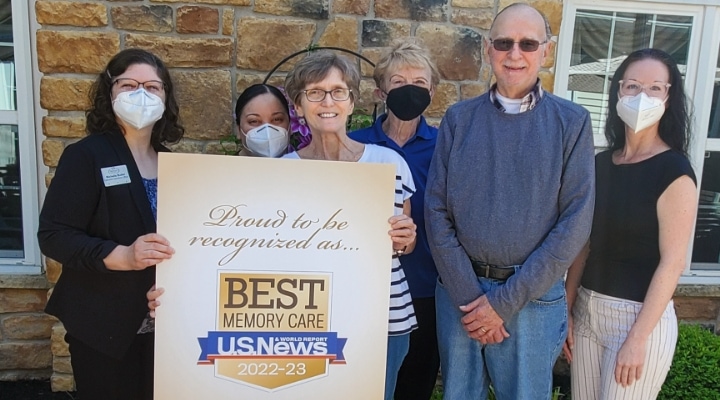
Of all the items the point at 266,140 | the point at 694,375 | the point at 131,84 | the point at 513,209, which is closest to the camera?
the point at 513,209

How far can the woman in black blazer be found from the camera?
170 cm

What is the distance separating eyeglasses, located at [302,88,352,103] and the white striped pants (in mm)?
1091

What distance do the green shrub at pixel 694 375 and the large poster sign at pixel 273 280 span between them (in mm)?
2018

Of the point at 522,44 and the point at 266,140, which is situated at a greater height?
the point at 522,44

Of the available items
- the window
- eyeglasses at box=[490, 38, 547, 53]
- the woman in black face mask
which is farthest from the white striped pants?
the window

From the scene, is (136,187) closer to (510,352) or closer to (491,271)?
(491,271)

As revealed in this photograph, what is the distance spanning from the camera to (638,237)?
185cm

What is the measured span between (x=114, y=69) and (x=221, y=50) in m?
1.18

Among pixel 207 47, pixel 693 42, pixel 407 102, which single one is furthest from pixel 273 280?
pixel 693 42

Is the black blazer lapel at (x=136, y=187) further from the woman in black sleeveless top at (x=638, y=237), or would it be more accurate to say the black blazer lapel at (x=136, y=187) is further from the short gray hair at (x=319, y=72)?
the woman in black sleeveless top at (x=638, y=237)

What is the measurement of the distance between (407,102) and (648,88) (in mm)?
824

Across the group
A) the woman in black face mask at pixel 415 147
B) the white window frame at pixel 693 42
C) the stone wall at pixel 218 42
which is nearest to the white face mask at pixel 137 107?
the woman in black face mask at pixel 415 147

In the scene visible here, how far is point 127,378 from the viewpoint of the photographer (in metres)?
1.88

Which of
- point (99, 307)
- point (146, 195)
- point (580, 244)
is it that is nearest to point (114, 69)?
point (146, 195)
